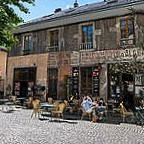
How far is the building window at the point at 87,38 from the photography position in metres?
16.0

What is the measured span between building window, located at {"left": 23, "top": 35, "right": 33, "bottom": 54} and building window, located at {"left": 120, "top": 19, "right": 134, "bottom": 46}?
7397mm

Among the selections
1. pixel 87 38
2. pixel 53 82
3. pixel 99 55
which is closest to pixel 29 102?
pixel 53 82

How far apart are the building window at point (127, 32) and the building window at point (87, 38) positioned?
2124 millimetres

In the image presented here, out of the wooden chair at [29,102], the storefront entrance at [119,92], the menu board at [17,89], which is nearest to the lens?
the storefront entrance at [119,92]

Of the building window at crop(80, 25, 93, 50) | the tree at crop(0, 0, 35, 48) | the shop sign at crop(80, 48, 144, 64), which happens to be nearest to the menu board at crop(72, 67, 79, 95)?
the shop sign at crop(80, 48, 144, 64)

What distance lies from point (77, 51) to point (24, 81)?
5.18 meters

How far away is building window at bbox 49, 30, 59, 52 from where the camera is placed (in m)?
17.5

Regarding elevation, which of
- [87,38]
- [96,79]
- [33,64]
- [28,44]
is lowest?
[96,79]

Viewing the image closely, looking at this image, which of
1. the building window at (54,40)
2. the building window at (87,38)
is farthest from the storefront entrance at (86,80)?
the building window at (54,40)

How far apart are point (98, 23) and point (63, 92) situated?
5126 mm

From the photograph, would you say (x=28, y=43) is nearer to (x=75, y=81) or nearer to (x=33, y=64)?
(x=33, y=64)

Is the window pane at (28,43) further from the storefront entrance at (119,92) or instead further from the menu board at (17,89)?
the storefront entrance at (119,92)

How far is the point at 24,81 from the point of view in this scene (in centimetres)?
1883

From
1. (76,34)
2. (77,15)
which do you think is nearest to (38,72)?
(76,34)
